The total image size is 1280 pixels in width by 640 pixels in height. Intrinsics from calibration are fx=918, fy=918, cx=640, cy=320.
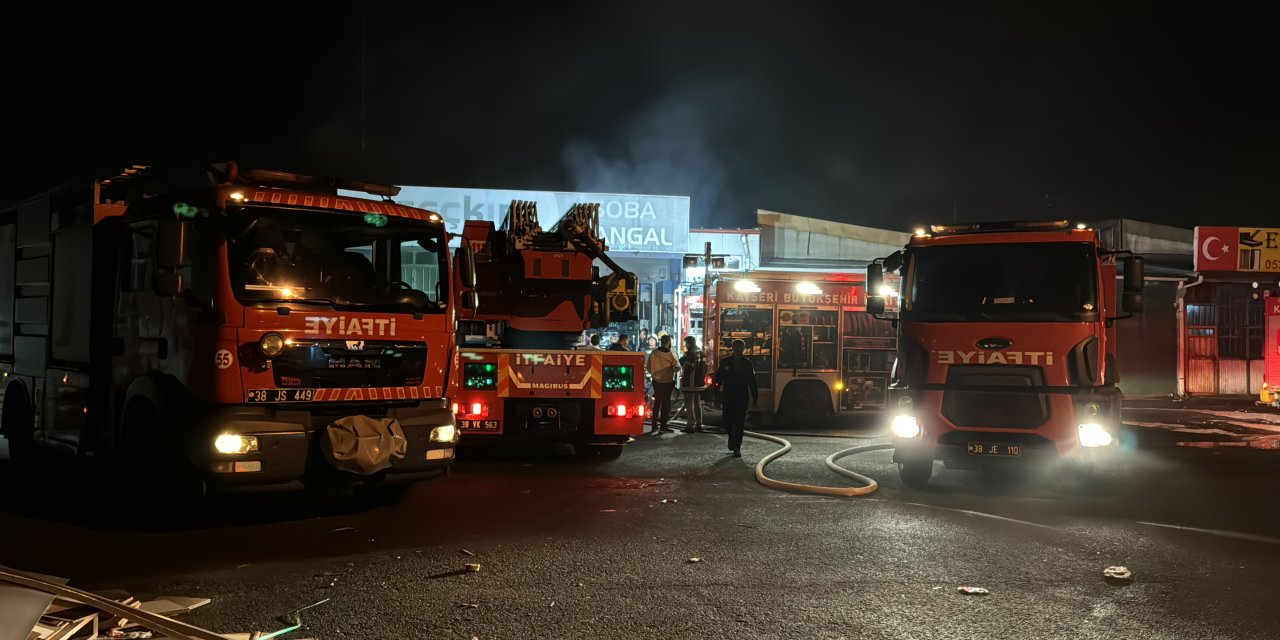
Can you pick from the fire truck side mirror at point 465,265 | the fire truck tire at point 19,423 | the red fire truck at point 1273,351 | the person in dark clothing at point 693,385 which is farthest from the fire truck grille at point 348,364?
the red fire truck at point 1273,351

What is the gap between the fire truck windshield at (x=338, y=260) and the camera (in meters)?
7.38

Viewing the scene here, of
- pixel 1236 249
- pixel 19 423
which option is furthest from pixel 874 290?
pixel 1236 249

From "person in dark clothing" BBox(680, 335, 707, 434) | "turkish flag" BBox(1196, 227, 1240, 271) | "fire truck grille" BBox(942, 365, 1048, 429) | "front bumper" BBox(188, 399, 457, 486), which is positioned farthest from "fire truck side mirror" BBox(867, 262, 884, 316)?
"turkish flag" BBox(1196, 227, 1240, 271)

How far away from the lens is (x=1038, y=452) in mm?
9312

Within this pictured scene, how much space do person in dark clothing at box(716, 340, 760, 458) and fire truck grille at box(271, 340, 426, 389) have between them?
5402mm

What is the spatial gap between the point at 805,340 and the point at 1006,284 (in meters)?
7.25

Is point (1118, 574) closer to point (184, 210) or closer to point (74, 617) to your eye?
point (74, 617)

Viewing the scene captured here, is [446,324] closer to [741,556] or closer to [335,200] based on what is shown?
[335,200]

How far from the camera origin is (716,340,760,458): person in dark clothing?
1235 cm

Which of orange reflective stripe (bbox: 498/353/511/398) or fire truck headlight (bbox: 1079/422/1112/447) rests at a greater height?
orange reflective stripe (bbox: 498/353/511/398)

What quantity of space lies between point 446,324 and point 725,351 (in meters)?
9.08

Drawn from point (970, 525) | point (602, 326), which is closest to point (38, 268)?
point (602, 326)

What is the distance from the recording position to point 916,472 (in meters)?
9.86

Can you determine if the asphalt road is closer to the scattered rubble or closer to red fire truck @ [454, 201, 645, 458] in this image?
the scattered rubble
